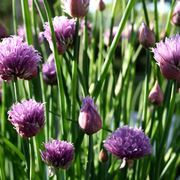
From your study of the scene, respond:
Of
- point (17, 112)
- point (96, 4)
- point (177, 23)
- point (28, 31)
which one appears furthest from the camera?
point (96, 4)

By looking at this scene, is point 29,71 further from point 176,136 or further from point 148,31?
point 176,136

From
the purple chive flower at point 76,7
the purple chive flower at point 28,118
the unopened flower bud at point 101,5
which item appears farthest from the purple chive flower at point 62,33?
the unopened flower bud at point 101,5

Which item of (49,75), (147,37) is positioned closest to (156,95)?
(147,37)

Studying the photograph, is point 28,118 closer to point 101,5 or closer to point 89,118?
point 89,118

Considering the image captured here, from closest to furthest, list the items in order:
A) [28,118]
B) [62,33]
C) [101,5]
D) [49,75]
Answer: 1. [28,118]
2. [62,33]
3. [49,75]
4. [101,5]

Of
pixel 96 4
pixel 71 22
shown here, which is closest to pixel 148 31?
pixel 71 22

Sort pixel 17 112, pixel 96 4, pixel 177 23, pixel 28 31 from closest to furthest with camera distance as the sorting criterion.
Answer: pixel 17 112, pixel 28 31, pixel 177 23, pixel 96 4
